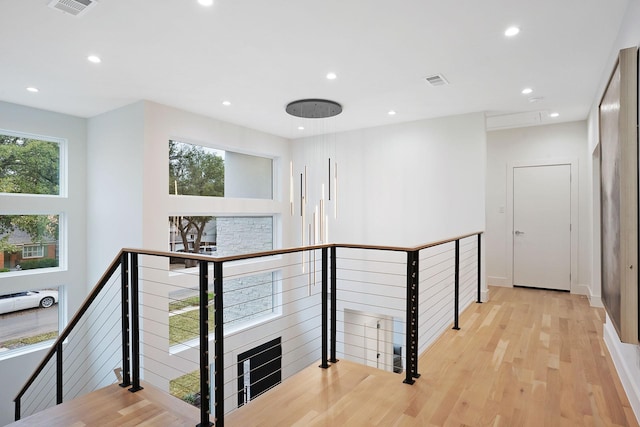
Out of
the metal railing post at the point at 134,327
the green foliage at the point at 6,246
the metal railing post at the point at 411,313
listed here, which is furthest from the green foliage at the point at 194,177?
the metal railing post at the point at 411,313

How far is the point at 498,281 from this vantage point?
20.4 ft

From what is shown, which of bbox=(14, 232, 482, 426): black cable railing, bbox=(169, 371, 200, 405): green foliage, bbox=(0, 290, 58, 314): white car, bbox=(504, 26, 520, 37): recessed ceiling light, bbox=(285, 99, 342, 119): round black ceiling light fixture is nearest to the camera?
bbox=(504, 26, 520, 37): recessed ceiling light

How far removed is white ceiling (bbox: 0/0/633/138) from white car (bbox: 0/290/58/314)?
2.62m

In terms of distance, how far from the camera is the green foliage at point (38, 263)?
5.00 m

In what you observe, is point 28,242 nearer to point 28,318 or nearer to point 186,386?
point 28,318

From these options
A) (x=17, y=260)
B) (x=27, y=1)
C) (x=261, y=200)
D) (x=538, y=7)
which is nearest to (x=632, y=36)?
(x=538, y=7)

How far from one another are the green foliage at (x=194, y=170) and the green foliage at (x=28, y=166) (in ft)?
5.75

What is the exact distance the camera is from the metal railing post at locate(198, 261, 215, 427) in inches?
76.2

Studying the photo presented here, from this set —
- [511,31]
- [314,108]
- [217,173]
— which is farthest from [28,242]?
[511,31]

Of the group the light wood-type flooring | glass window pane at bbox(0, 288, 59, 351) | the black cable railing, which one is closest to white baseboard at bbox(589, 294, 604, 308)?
the black cable railing

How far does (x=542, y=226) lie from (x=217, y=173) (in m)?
5.41

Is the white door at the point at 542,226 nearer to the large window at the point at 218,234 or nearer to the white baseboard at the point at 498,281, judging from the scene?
the white baseboard at the point at 498,281

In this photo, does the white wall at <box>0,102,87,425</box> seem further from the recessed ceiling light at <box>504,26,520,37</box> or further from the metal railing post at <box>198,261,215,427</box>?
the recessed ceiling light at <box>504,26,520,37</box>

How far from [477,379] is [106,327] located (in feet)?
16.4
